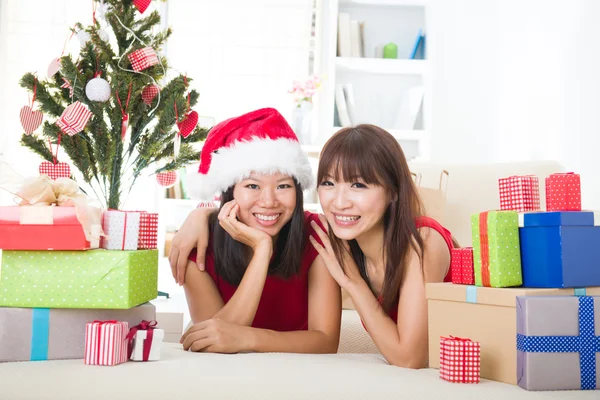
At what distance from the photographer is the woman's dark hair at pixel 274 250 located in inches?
70.4

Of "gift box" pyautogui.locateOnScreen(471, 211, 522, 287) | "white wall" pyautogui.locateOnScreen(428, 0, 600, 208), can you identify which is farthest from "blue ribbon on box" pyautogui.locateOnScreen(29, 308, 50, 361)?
"white wall" pyautogui.locateOnScreen(428, 0, 600, 208)

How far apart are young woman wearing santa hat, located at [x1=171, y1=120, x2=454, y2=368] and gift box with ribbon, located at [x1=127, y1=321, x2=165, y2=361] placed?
493 millimetres

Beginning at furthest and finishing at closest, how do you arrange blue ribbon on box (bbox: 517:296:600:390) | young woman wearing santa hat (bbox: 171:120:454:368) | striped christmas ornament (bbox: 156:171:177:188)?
striped christmas ornament (bbox: 156:171:177:188) < young woman wearing santa hat (bbox: 171:120:454:368) < blue ribbon on box (bbox: 517:296:600:390)

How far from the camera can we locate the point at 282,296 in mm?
1890

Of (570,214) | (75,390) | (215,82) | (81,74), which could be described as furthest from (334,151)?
(215,82)

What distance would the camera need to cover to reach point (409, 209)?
1.61 meters

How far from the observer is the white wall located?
276 centimetres

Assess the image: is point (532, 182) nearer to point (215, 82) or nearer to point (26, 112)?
point (26, 112)

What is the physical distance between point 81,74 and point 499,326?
167cm

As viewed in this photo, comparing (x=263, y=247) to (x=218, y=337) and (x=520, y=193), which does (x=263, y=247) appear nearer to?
(x=218, y=337)

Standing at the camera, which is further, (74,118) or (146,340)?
(74,118)

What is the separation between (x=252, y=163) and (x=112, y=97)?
0.77 meters

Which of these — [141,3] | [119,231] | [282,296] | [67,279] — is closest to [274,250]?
[282,296]

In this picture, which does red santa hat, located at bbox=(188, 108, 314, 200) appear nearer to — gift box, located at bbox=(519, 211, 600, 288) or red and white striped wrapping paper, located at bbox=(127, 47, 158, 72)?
red and white striped wrapping paper, located at bbox=(127, 47, 158, 72)
